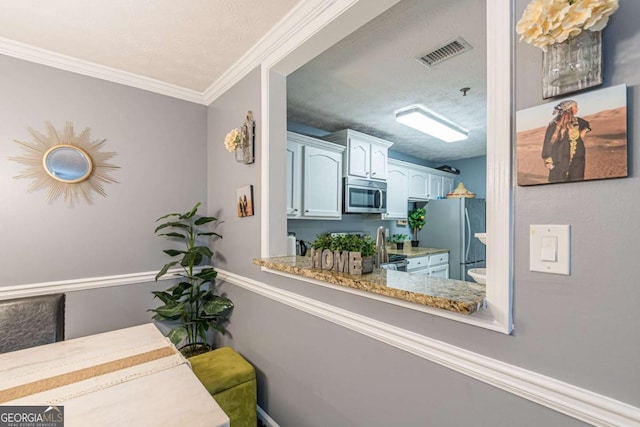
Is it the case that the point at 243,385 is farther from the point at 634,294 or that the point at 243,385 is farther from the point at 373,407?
the point at 634,294

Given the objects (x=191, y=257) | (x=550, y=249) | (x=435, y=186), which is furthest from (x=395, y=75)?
(x=435, y=186)

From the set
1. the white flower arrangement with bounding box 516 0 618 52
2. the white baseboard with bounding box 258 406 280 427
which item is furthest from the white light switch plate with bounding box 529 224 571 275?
the white baseboard with bounding box 258 406 280 427

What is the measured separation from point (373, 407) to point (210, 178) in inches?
87.1

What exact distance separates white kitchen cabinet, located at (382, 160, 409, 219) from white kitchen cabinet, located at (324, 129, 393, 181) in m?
0.41

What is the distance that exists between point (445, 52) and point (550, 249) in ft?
5.03

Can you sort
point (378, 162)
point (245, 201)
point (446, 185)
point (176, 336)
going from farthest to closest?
1. point (446, 185)
2. point (378, 162)
3. point (245, 201)
4. point (176, 336)

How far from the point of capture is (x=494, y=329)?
0.87 m

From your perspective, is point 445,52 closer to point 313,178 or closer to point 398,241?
point 313,178

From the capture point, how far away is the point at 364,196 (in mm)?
3438

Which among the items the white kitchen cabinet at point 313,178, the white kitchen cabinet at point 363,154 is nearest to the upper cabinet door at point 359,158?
the white kitchen cabinet at point 363,154

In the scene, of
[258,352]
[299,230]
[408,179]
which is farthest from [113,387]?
[408,179]

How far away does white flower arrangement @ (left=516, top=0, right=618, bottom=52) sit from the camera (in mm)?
657

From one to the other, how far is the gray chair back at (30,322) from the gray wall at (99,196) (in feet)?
2.67

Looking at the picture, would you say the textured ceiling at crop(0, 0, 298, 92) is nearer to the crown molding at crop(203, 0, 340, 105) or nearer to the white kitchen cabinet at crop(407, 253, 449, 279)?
the crown molding at crop(203, 0, 340, 105)
